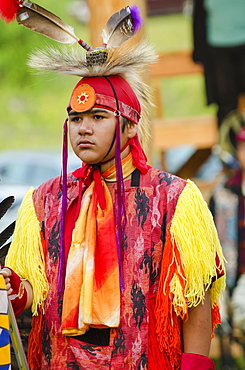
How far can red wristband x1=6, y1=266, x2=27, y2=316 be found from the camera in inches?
92.7

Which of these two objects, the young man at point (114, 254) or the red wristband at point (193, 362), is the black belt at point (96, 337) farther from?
the red wristband at point (193, 362)

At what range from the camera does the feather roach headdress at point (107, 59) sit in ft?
7.85

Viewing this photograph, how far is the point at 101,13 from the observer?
12.4ft

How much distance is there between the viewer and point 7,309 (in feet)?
7.40

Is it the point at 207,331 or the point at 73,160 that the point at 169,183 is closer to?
the point at 207,331

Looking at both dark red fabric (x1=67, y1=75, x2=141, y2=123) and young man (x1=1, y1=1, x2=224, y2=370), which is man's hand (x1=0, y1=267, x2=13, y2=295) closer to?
young man (x1=1, y1=1, x2=224, y2=370)

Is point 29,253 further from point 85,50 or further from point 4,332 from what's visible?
point 85,50

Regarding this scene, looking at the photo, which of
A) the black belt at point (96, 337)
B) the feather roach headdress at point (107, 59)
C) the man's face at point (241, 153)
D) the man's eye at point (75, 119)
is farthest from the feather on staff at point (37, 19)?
the man's face at point (241, 153)

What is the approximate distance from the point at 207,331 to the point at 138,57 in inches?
41.9

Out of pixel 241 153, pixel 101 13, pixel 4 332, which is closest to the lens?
pixel 4 332

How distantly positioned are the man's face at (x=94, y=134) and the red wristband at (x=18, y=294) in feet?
1.66

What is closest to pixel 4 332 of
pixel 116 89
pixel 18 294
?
pixel 18 294

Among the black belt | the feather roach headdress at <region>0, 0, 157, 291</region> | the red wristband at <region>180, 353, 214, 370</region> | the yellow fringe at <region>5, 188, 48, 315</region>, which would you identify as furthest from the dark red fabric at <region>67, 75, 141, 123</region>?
the red wristband at <region>180, 353, 214, 370</region>

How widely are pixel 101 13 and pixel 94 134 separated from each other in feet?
5.40
